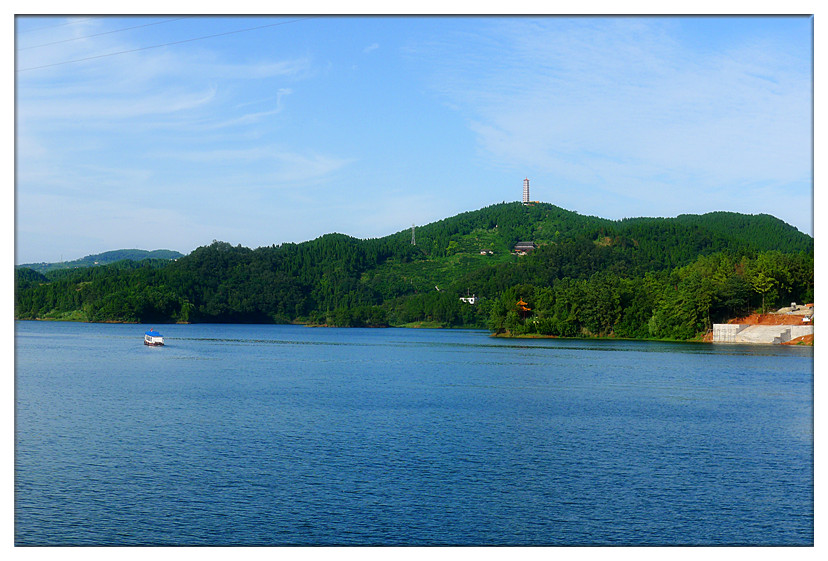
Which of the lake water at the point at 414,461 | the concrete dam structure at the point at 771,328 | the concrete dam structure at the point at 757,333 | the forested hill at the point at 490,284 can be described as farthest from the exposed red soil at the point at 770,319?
the lake water at the point at 414,461

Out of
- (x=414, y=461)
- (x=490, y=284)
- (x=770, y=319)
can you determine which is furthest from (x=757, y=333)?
(x=490, y=284)

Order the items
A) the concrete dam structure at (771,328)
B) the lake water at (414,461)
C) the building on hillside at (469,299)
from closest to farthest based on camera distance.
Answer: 1. the lake water at (414,461)
2. the concrete dam structure at (771,328)
3. the building on hillside at (469,299)

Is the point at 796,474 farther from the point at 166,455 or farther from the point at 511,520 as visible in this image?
the point at 166,455

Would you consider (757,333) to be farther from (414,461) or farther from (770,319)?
(414,461)

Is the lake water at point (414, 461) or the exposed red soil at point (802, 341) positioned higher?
the exposed red soil at point (802, 341)

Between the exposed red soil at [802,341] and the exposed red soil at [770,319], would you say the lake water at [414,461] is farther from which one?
the exposed red soil at [770,319]

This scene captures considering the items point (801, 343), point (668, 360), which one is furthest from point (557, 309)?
point (668, 360)

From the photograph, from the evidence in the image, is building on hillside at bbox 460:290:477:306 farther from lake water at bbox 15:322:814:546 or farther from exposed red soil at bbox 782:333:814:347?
lake water at bbox 15:322:814:546
